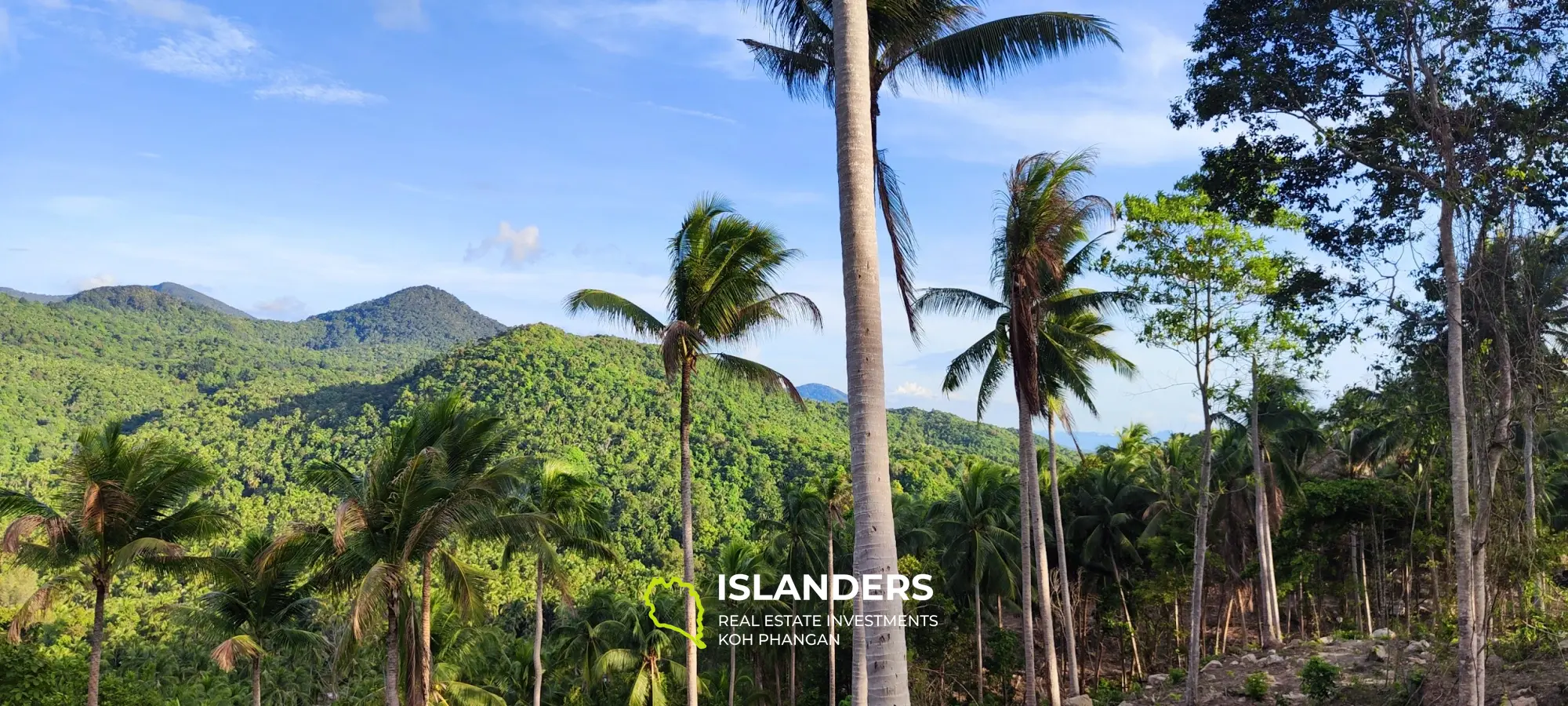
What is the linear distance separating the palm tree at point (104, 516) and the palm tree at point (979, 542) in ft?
68.6

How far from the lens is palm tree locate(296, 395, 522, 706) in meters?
13.7

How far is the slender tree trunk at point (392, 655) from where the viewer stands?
13.8m

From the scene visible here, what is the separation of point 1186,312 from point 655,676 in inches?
735

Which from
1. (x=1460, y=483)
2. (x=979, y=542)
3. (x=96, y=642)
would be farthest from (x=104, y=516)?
(x=979, y=542)

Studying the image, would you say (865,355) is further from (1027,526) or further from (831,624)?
(831,624)

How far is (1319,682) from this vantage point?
14.4 metres

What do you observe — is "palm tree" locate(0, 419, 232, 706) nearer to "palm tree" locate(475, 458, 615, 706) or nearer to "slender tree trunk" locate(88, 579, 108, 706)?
"slender tree trunk" locate(88, 579, 108, 706)

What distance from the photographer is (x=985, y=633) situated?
106 ft

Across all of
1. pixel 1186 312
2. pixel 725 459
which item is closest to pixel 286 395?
pixel 725 459

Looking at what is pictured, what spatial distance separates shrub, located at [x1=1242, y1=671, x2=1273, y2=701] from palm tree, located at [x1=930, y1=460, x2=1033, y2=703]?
39.8 ft

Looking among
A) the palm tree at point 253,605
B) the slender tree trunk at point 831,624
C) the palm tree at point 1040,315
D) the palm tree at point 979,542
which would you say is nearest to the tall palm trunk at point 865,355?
the palm tree at point 1040,315

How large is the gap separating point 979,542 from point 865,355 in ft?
80.2

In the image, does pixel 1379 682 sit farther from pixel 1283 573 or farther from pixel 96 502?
pixel 96 502

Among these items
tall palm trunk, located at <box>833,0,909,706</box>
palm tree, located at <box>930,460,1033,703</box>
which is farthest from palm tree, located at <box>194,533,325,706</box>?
palm tree, located at <box>930,460,1033,703</box>
